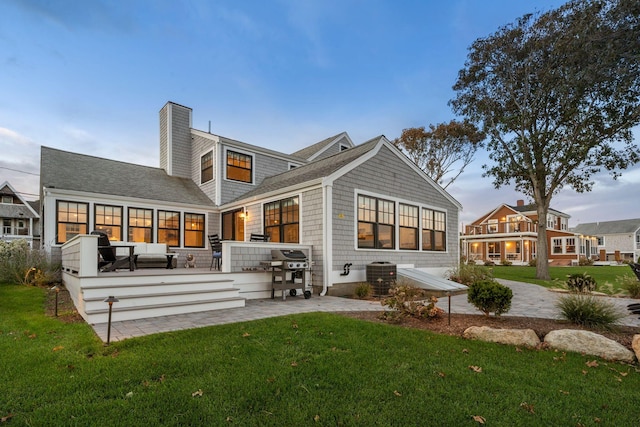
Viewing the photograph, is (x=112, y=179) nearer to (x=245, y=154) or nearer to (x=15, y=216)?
(x=245, y=154)

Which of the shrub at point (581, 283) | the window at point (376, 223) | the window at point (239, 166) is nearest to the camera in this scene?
the shrub at point (581, 283)

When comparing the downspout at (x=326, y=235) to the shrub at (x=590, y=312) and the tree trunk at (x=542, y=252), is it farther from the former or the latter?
the tree trunk at (x=542, y=252)

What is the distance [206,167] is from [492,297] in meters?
12.1

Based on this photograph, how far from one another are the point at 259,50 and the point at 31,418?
1583 centimetres

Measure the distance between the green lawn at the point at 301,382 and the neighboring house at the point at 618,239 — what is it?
48992mm

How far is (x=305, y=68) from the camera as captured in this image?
17.3 meters

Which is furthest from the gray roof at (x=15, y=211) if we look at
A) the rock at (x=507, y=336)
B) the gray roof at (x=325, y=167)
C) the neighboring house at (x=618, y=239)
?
the neighboring house at (x=618, y=239)

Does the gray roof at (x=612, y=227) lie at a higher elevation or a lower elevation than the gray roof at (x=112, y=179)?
lower

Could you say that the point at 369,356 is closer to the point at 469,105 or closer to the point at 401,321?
the point at 401,321

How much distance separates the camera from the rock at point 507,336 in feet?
14.6

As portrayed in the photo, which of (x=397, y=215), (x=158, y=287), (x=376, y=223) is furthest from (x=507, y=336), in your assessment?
(x=397, y=215)

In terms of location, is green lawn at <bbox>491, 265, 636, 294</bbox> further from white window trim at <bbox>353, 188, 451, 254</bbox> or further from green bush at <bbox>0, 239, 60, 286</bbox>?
green bush at <bbox>0, 239, 60, 286</bbox>

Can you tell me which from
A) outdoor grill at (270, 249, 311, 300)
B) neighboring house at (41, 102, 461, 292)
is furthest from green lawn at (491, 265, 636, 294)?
outdoor grill at (270, 249, 311, 300)

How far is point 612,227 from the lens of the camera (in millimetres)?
42438
